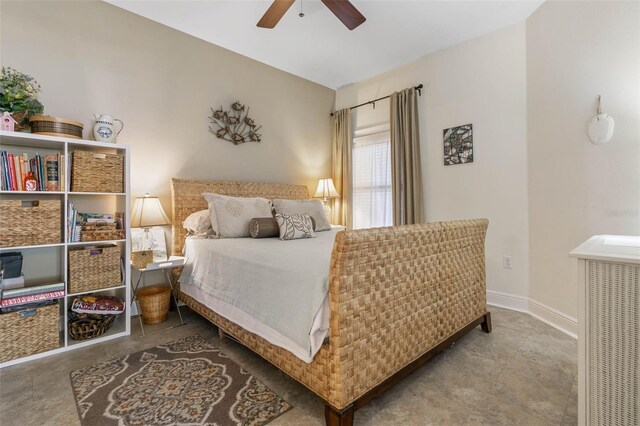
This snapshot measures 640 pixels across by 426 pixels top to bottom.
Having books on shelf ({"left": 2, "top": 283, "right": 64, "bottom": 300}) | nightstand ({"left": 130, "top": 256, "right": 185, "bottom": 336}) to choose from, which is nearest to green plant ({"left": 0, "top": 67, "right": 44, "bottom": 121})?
books on shelf ({"left": 2, "top": 283, "right": 64, "bottom": 300})

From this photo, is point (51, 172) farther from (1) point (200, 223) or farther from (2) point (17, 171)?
(1) point (200, 223)

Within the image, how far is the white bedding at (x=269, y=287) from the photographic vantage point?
131 centimetres

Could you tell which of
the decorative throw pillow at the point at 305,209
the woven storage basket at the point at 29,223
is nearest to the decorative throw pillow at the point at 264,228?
the decorative throw pillow at the point at 305,209

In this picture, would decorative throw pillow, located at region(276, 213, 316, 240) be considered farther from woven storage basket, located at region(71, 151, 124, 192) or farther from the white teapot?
the white teapot

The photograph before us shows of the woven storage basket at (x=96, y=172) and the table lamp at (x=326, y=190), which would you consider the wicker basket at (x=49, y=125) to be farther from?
the table lamp at (x=326, y=190)

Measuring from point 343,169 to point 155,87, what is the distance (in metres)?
2.46

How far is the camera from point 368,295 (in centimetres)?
133

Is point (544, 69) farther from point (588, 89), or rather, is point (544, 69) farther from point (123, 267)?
point (123, 267)

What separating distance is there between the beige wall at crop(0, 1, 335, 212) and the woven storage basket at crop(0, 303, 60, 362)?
1.17 metres

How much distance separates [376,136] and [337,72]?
3.22 feet

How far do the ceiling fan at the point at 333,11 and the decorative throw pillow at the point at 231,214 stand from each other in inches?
59.2

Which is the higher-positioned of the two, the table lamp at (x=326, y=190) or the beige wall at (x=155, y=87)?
the beige wall at (x=155, y=87)

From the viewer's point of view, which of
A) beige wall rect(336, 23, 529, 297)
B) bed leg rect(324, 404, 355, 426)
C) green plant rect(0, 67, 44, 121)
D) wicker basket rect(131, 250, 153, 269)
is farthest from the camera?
beige wall rect(336, 23, 529, 297)

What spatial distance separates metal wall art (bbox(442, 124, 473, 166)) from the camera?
3.11 metres
